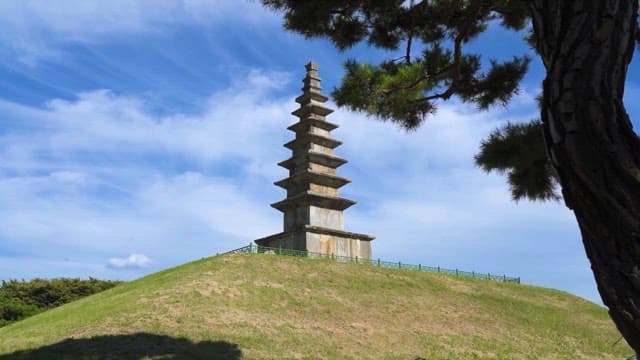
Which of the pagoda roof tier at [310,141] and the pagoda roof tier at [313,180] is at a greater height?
the pagoda roof tier at [310,141]

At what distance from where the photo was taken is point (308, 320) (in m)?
20.0

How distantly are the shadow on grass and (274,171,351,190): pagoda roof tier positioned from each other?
18.9 metres

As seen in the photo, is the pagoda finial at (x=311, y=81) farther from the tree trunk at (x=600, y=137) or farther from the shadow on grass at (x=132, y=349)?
the tree trunk at (x=600, y=137)

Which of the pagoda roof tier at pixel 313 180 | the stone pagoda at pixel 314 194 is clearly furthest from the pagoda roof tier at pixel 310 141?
the pagoda roof tier at pixel 313 180

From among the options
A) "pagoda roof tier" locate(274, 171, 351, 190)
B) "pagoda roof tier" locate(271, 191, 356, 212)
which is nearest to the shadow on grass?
"pagoda roof tier" locate(271, 191, 356, 212)

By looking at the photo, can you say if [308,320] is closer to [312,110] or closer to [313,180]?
[313,180]

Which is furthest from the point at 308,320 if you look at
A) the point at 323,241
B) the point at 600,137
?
the point at 600,137

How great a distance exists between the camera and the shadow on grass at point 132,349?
47.5 ft

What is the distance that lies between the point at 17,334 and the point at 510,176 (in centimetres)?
1831

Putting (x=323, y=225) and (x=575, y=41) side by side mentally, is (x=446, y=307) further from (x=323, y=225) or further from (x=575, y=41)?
(x=575, y=41)

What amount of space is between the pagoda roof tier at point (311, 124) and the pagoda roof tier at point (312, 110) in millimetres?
554

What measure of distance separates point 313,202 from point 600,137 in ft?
98.8

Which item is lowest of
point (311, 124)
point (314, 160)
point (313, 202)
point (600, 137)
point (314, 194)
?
point (600, 137)

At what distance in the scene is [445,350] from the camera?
61.3 feet
